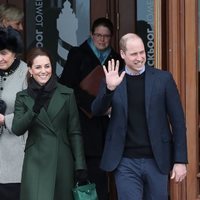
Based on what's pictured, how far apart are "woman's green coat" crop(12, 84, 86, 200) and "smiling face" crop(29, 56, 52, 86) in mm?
137

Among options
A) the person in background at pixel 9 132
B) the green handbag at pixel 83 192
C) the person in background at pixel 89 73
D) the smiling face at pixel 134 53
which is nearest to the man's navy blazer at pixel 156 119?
the smiling face at pixel 134 53

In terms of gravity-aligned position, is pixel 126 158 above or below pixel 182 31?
below

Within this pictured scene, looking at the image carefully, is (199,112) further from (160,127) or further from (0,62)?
(0,62)

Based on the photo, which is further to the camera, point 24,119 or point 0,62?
point 0,62

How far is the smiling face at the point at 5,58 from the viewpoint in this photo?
5.52 m

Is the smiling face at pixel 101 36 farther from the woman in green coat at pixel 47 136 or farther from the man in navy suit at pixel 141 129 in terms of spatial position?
the man in navy suit at pixel 141 129

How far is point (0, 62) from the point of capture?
5527 millimetres

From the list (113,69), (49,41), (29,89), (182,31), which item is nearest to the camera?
(113,69)

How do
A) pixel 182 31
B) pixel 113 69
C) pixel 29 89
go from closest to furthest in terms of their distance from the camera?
1. pixel 113 69
2. pixel 29 89
3. pixel 182 31

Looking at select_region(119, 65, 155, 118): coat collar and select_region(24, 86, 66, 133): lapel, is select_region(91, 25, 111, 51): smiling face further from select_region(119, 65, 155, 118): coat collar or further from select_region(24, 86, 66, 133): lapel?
select_region(119, 65, 155, 118): coat collar

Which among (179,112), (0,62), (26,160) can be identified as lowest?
(26,160)

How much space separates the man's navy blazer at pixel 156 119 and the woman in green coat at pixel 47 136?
1.03 feet

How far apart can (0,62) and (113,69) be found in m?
0.98

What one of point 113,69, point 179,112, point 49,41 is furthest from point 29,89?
point 49,41
